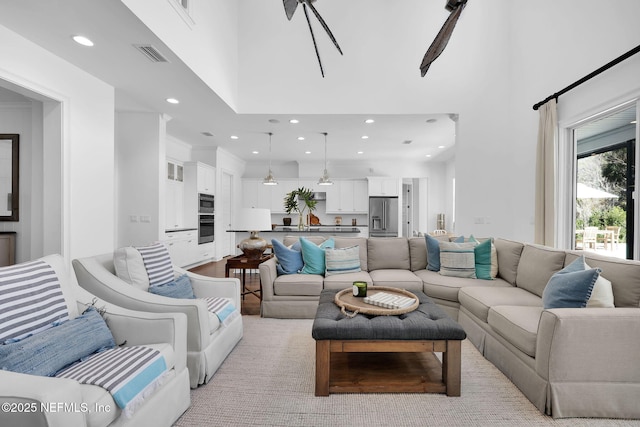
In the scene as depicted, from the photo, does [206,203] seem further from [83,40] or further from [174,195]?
[83,40]

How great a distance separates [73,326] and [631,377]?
295cm

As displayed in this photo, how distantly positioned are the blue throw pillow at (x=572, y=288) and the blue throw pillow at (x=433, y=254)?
1561mm

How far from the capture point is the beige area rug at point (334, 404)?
176 cm

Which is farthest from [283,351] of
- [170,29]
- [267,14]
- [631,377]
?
[267,14]

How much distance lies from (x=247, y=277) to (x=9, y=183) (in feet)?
10.7

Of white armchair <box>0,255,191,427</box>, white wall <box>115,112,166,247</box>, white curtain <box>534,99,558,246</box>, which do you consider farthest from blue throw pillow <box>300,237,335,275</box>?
white curtain <box>534,99,558,246</box>

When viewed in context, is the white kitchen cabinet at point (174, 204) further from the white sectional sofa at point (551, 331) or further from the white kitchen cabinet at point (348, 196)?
the white sectional sofa at point (551, 331)

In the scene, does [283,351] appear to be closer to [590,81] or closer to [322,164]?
[590,81]

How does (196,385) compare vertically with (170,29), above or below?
below

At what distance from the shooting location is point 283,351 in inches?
104

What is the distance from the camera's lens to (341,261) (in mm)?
3645

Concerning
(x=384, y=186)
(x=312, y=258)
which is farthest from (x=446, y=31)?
(x=384, y=186)

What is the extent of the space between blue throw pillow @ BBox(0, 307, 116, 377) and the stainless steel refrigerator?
7362 millimetres

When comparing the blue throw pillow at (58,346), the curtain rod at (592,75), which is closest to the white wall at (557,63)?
the curtain rod at (592,75)
